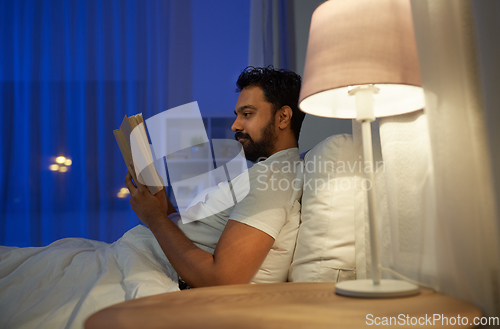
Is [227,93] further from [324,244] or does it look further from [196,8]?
[324,244]

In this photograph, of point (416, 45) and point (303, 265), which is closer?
point (416, 45)

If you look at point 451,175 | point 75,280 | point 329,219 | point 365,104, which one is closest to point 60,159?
point 75,280

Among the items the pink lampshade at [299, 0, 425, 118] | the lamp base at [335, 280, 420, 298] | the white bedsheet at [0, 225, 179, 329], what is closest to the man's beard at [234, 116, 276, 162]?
the white bedsheet at [0, 225, 179, 329]

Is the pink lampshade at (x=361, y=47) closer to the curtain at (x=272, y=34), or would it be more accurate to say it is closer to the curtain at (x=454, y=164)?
the curtain at (x=454, y=164)

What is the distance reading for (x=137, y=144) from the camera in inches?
42.0

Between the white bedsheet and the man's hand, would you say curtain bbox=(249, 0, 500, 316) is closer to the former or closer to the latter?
the white bedsheet

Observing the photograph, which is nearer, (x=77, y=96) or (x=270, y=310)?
(x=270, y=310)

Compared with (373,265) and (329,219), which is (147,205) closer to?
(329,219)

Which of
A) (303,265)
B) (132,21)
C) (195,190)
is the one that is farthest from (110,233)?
(303,265)

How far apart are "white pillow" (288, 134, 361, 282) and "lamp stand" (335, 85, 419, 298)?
25 centimetres

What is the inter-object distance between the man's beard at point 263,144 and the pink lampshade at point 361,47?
654 mm

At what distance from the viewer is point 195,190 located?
2.10 meters

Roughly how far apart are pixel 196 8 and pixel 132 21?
1.31 feet

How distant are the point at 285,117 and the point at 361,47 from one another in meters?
0.75
